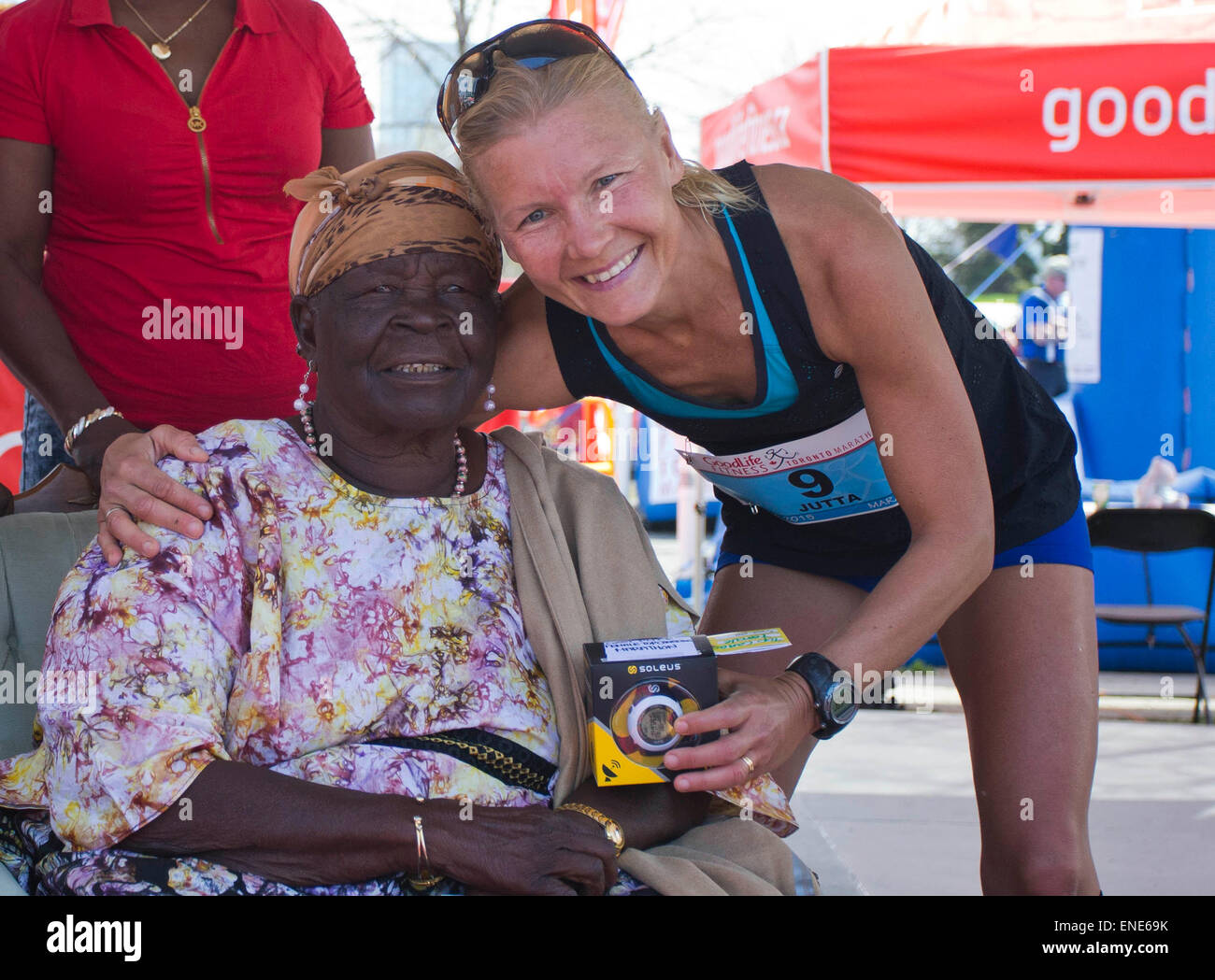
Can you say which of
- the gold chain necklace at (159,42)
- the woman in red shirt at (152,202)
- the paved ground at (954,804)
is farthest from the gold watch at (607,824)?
the paved ground at (954,804)

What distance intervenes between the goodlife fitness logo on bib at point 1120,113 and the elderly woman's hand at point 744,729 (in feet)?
10.7

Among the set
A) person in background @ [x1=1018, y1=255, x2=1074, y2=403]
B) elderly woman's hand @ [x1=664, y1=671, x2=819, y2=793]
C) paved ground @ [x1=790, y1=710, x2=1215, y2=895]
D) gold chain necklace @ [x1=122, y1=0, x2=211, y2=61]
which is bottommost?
paved ground @ [x1=790, y1=710, x2=1215, y2=895]

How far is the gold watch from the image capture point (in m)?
1.96

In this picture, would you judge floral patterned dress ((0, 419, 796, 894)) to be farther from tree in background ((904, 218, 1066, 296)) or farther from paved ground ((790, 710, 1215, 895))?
tree in background ((904, 218, 1066, 296))

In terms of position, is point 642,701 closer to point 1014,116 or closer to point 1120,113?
point 1014,116

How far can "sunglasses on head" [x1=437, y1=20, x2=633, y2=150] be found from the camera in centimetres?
202

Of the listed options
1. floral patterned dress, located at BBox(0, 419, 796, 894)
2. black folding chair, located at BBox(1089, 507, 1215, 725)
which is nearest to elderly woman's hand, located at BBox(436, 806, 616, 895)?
floral patterned dress, located at BBox(0, 419, 796, 894)

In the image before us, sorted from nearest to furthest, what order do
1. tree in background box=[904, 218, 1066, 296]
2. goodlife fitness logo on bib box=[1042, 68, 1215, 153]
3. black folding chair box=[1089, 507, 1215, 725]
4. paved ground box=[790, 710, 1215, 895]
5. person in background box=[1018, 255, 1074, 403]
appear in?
paved ground box=[790, 710, 1215, 895] < goodlife fitness logo on bib box=[1042, 68, 1215, 153] < black folding chair box=[1089, 507, 1215, 725] < person in background box=[1018, 255, 1074, 403] < tree in background box=[904, 218, 1066, 296]

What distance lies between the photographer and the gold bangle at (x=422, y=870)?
1.85 m

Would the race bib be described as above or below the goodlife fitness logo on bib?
below

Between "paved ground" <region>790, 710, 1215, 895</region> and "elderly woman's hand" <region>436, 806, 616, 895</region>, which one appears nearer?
"elderly woman's hand" <region>436, 806, 616, 895</region>

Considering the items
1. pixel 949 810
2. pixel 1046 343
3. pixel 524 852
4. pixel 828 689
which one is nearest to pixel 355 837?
pixel 524 852

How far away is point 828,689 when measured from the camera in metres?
2.01

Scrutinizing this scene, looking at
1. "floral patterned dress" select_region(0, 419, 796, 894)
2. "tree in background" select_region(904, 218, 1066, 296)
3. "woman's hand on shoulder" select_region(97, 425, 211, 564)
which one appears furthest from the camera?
"tree in background" select_region(904, 218, 1066, 296)
